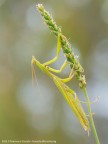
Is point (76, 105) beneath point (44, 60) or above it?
beneath

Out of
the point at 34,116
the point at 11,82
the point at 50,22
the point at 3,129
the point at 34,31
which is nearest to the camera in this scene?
the point at 50,22

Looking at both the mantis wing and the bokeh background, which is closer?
the mantis wing

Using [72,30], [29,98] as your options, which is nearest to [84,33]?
[72,30]

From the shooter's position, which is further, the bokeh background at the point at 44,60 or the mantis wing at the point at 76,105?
the bokeh background at the point at 44,60

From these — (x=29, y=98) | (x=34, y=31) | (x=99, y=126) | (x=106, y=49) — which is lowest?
(x=99, y=126)

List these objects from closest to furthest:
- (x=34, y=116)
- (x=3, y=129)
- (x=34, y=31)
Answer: (x=3, y=129), (x=34, y=116), (x=34, y=31)

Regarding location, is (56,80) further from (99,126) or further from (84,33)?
(84,33)

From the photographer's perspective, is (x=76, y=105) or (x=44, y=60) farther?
(x=44, y=60)

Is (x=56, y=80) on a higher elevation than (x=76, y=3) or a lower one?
lower
